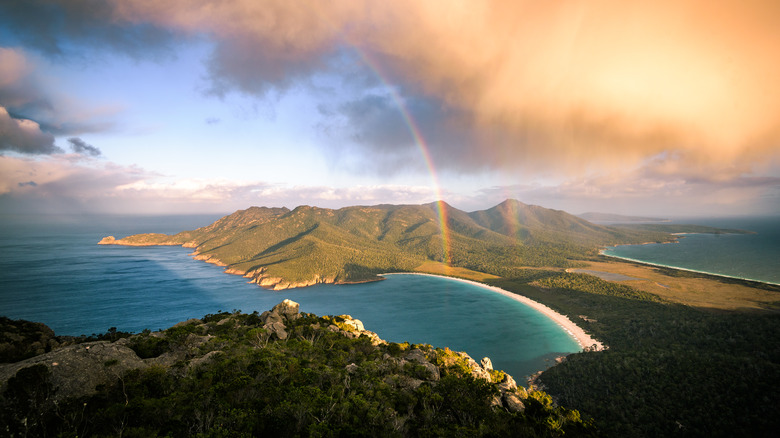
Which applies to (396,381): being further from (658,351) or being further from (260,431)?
(658,351)

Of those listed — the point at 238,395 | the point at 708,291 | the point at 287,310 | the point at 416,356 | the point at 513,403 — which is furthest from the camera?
the point at 708,291

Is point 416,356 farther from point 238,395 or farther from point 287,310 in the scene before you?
point 287,310

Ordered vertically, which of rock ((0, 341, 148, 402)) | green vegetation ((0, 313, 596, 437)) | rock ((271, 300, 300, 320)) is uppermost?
rock ((0, 341, 148, 402))

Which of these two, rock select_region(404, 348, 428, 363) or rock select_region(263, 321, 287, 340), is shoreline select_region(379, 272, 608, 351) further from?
rock select_region(263, 321, 287, 340)

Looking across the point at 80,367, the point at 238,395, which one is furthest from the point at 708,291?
the point at 80,367

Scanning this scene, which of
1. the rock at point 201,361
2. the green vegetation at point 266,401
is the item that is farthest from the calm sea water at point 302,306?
the rock at point 201,361

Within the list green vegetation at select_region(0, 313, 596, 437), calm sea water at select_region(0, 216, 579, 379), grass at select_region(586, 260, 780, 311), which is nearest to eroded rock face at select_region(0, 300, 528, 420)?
green vegetation at select_region(0, 313, 596, 437)

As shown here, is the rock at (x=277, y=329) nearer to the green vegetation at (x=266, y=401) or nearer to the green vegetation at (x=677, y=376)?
the green vegetation at (x=266, y=401)
